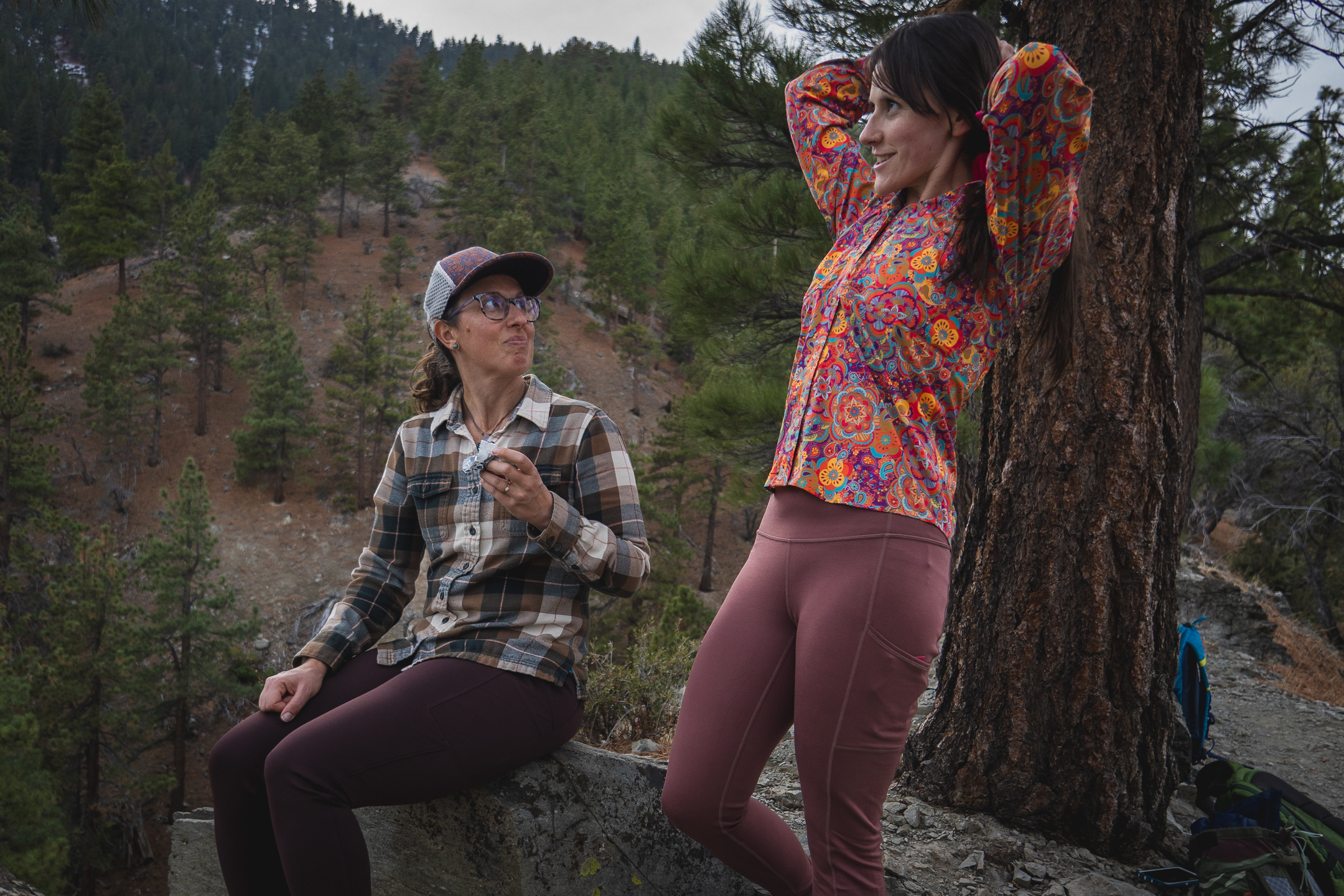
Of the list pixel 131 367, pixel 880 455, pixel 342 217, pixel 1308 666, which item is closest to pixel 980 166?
pixel 880 455

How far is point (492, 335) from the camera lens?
6.79 ft

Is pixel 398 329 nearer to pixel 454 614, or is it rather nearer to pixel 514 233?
pixel 514 233

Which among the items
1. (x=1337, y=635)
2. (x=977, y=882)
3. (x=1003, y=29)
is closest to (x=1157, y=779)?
(x=977, y=882)

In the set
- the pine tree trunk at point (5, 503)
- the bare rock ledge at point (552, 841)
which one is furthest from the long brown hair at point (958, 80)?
the pine tree trunk at point (5, 503)

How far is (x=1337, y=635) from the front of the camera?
11258mm

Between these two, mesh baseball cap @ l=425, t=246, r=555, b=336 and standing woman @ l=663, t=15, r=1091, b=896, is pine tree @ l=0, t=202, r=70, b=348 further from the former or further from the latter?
standing woman @ l=663, t=15, r=1091, b=896

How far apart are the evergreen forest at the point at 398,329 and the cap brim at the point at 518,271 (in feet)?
5.17

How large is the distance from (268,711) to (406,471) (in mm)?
653

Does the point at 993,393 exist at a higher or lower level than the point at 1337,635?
higher

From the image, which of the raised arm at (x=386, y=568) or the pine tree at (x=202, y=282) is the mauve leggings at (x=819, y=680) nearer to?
the raised arm at (x=386, y=568)

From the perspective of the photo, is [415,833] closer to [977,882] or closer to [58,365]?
[977,882]

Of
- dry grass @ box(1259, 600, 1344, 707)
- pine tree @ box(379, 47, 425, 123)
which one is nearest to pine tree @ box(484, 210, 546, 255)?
dry grass @ box(1259, 600, 1344, 707)

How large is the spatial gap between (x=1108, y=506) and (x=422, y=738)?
2.06 m

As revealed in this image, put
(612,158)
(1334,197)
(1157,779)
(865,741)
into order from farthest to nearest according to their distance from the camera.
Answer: (612,158)
(1334,197)
(1157,779)
(865,741)
